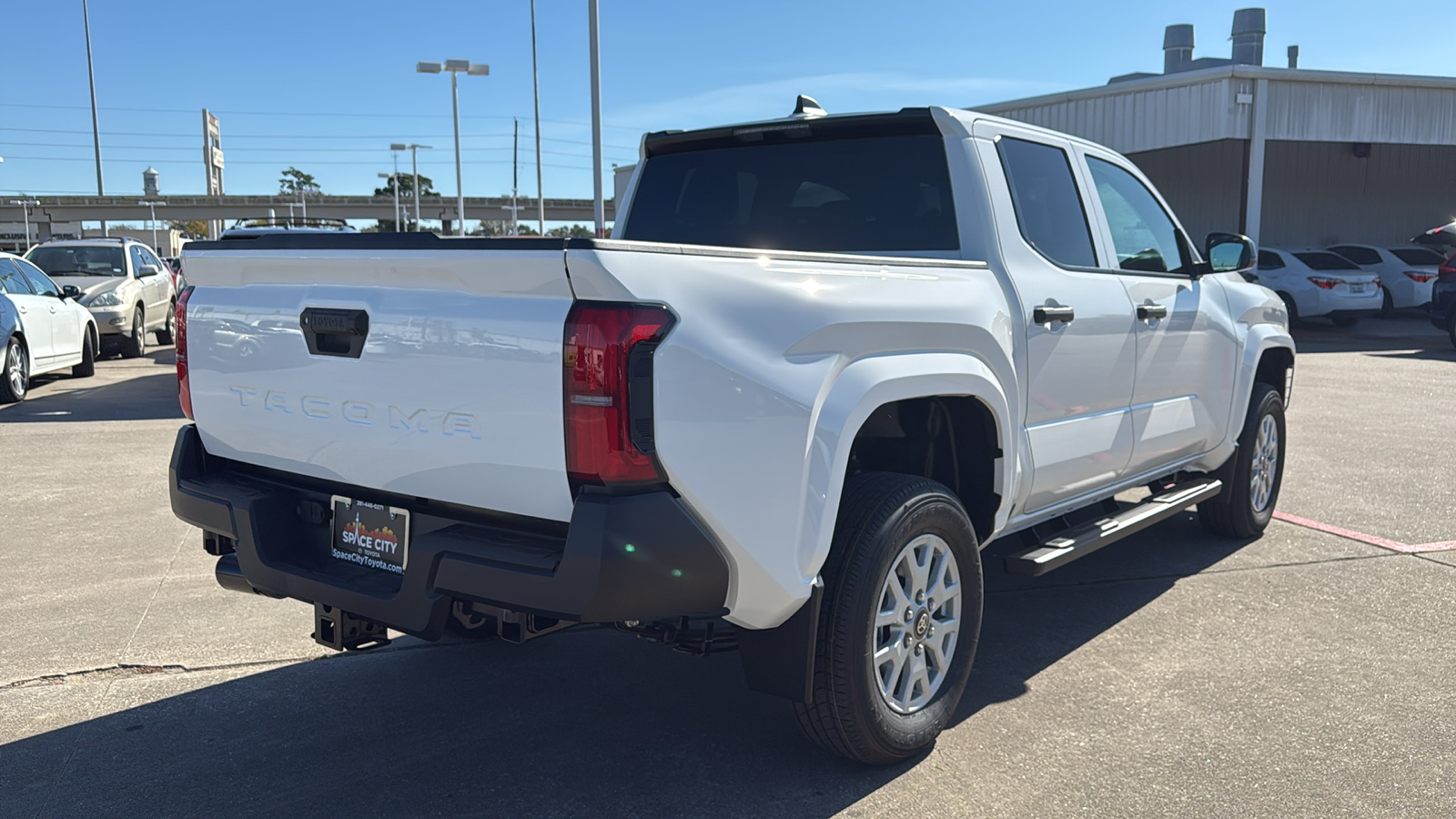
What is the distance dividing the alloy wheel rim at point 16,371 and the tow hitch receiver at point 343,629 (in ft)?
32.5

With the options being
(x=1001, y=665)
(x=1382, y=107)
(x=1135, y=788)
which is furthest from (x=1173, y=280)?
(x=1382, y=107)

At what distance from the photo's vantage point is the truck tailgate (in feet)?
8.89

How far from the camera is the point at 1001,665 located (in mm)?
4309

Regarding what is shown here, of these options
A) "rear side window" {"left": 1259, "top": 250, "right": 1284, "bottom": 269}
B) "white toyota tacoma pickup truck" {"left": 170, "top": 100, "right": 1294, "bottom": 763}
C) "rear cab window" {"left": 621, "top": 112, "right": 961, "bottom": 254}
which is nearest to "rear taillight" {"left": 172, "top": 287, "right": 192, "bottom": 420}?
"white toyota tacoma pickup truck" {"left": 170, "top": 100, "right": 1294, "bottom": 763}

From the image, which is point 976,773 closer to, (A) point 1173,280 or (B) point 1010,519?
(B) point 1010,519

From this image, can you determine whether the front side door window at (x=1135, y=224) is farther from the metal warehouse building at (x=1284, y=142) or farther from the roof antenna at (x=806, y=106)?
the metal warehouse building at (x=1284, y=142)

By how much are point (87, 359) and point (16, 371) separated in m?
2.30

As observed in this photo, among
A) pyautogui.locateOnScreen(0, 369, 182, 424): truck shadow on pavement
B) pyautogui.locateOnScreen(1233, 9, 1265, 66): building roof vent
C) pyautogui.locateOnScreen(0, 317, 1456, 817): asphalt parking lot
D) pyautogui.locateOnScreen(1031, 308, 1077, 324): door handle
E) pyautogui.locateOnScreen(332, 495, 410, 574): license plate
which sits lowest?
pyautogui.locateOnScreen(0, 317, 1456, 817): asphalt parking lot

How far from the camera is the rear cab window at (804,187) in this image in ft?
13.7

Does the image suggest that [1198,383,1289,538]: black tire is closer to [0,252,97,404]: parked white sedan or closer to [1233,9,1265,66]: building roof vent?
[0,252,97,404]: parked white sedan

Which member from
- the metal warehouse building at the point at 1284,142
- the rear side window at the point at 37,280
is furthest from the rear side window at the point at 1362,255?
the rear side window at the point at 37,280

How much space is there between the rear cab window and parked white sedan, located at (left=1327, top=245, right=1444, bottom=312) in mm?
22005

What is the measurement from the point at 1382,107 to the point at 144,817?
26.3 m

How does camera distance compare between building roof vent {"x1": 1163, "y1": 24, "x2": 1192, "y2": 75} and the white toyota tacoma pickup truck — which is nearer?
the white toyota tacoma pickup truck
